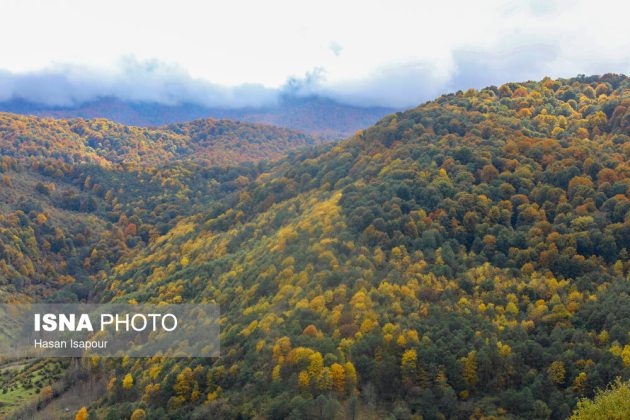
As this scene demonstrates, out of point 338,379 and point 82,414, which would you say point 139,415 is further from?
point 338,379

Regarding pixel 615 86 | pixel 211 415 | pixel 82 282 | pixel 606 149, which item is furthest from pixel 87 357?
pixel 615 86

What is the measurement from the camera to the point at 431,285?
80250mm

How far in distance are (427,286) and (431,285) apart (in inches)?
29.8

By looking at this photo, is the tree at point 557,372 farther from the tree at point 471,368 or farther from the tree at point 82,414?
the tree at point 82,414

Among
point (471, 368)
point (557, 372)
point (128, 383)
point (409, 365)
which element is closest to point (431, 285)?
point (471, 368)

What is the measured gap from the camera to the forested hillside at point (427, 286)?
63.4 m

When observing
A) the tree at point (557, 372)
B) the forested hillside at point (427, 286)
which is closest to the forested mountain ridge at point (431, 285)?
the tree at point (557, 372)

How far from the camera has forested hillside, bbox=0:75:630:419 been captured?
63.4 metres

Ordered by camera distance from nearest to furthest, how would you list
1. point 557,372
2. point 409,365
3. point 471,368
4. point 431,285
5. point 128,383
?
point 557,372, point 471,368, point 409,365, point 431,285, point 128,383

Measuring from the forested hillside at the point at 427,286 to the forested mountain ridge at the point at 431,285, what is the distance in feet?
0.83

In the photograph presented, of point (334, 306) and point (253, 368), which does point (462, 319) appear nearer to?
point (334, 306)

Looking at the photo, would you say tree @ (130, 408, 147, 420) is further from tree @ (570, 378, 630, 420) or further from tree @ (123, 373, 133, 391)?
tree @ (570, 378, 630, 420)

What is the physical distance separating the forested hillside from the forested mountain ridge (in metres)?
0.25

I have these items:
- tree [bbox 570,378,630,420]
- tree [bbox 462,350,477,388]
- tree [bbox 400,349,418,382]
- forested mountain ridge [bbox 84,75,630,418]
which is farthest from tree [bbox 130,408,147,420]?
tree [bbox 570,378,630,420]
